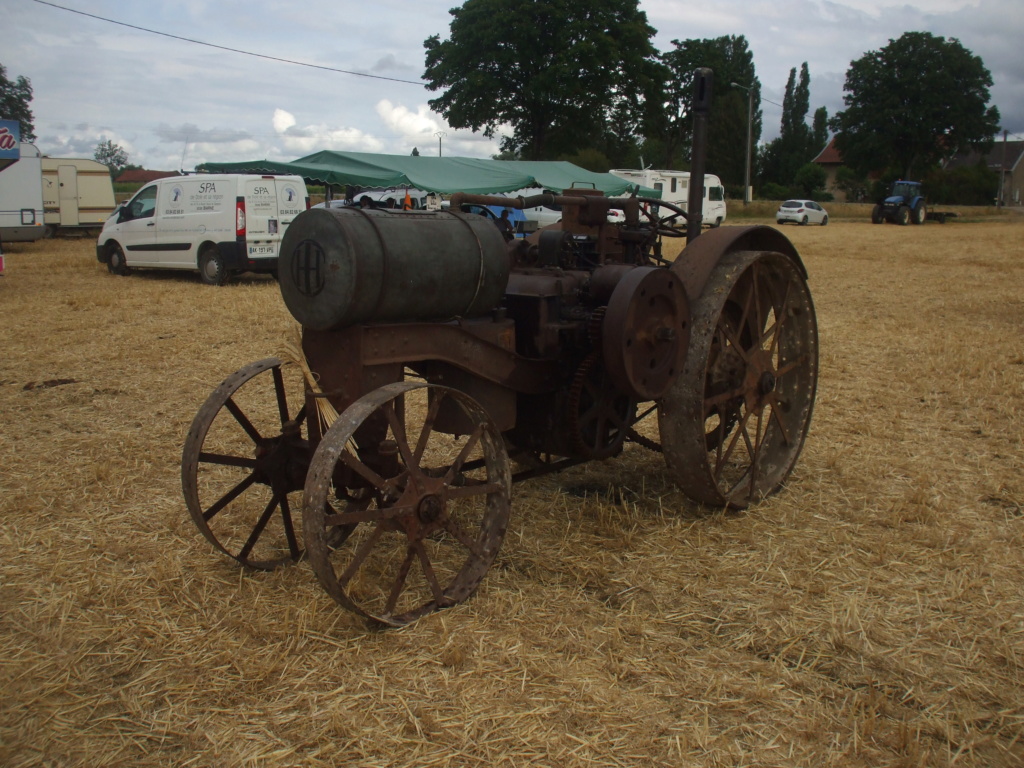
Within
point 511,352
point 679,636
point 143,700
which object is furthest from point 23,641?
point 679,636

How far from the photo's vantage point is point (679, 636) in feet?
10.3

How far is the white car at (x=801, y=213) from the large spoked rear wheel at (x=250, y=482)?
3532cm

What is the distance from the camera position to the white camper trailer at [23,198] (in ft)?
58.5

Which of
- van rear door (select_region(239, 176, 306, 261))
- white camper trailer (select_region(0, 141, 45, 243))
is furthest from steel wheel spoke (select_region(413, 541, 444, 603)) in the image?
white camper trailer (select_region(0, 141, 45, 243))

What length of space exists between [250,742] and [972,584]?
282 cm

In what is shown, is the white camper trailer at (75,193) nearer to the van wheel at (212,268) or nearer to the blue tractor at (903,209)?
the van wheel at (212,268)

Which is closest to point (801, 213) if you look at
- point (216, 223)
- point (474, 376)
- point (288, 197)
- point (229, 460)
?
point (288, 197)

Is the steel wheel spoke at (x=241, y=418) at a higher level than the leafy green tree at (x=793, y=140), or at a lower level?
lower

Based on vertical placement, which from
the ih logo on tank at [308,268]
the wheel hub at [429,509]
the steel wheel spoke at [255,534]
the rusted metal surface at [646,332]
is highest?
the ih logo on tank at [308,268]

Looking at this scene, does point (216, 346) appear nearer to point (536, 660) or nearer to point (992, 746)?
point (536, 660)

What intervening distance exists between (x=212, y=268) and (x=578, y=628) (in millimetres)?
12341

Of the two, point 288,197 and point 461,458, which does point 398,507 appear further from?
point 288,197

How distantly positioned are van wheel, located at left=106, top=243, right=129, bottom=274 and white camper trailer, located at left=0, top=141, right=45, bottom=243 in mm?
3788

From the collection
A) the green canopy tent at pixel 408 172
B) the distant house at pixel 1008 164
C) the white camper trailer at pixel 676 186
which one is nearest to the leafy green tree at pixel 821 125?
the distant house at pixel 1008 164
